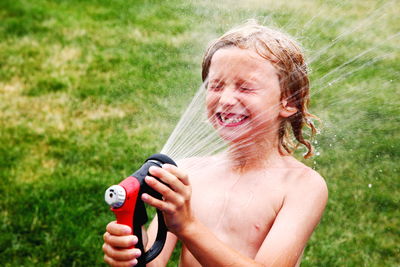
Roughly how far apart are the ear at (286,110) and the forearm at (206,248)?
2.07 feet

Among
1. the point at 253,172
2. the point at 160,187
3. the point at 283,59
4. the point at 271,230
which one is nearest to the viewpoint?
the point at 160,187

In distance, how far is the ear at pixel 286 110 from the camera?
2.09 metres

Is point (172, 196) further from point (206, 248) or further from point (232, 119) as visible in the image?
point (232, 119)

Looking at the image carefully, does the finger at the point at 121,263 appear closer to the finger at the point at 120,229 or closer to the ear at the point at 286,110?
the finger at the point at 120,229

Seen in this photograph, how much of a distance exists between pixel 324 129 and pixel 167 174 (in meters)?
0.89

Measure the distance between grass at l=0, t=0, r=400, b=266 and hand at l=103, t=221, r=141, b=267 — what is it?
2.48 ft

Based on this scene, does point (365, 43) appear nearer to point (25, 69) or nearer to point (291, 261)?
point (291, 261)

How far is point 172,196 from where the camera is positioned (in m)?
1.62

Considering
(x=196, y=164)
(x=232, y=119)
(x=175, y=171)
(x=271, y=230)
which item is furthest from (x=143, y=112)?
(x=175, y=171)

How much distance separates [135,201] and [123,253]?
0.21 meters

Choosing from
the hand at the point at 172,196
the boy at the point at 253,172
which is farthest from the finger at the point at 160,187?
the boy at the point at 253,172

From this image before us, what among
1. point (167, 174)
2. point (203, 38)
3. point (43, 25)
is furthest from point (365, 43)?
point (43, 25)

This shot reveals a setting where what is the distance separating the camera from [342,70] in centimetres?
221

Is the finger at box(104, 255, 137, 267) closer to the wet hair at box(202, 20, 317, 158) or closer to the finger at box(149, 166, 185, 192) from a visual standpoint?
the finger at box(149, 166, 185, 192)
